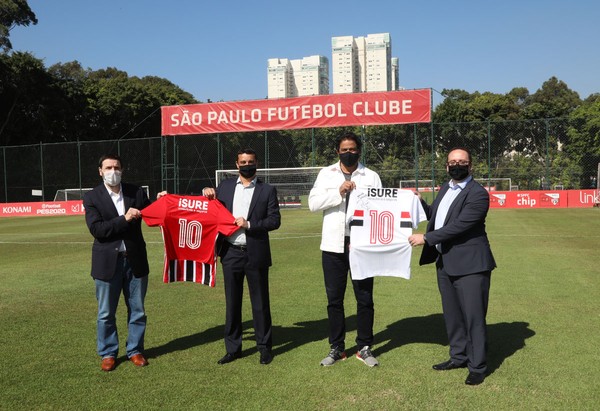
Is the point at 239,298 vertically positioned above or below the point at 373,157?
below

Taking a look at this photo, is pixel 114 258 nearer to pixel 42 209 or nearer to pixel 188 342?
pixel 188 342

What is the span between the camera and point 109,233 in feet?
16.8

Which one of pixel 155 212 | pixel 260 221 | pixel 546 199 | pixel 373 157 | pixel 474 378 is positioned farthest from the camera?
pixel 373 157

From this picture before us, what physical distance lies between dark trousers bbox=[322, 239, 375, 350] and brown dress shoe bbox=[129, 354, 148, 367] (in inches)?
67.7

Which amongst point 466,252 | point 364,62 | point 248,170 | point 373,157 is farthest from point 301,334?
point 364,62

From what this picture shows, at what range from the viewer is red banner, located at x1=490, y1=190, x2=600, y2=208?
97.8 feet

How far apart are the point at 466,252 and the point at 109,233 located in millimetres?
3085

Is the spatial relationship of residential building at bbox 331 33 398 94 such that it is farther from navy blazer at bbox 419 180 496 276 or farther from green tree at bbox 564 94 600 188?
Result: navy blazer at bbox 419 180 496 276

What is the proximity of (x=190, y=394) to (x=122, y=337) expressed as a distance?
2049mm

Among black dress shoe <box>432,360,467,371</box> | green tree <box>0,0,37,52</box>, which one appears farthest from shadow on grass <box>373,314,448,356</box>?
green tree <box>0,0,37,52</box>

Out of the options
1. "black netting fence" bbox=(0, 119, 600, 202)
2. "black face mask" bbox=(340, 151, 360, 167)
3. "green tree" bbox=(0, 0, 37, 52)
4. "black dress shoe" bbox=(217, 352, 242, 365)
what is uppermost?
"green tree" bbox=(0, 0, 37, 52)

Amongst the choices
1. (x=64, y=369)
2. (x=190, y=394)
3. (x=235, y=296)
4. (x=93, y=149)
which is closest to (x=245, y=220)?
(x=235, y=296)

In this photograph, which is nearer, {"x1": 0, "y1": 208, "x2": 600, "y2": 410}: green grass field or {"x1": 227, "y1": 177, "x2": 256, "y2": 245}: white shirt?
{"x1": 0, "y1": 208, "x2": 600, "y2": 410}: green grass field

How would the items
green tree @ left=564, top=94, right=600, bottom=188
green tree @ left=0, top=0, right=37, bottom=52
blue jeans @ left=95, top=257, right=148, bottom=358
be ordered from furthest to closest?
green tree @ left=0, top=0, right=37, bottom=52
green tree @ left=564, top=94, right=600, bottom=188
blue jeans @ left=95, top=257, right=148, bottom=358
